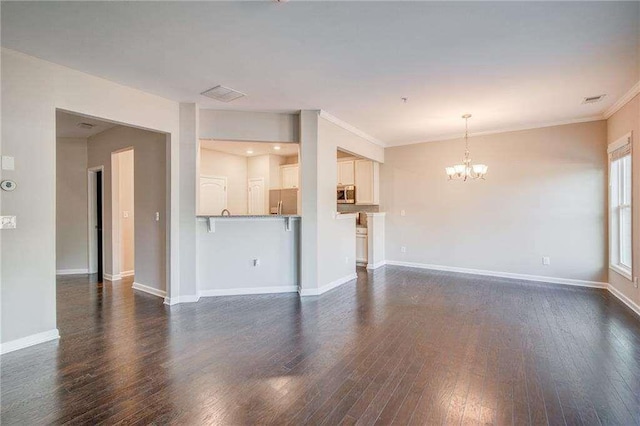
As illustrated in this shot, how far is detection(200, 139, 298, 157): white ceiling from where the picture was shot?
644cm

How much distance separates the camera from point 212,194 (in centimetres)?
720

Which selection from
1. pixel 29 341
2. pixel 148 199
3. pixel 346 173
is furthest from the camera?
pixel 346 173

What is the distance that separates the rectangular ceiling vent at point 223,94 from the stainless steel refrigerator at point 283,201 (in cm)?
373

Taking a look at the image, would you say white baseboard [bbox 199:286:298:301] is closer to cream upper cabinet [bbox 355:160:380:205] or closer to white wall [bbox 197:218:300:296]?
white wall [bbox 197:218:300:296]

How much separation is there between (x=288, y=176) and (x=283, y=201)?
2.12ft

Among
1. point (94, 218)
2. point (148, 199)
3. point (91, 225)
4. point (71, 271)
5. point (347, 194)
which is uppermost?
point (347, 194)

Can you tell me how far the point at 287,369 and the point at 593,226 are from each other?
5.31 metres

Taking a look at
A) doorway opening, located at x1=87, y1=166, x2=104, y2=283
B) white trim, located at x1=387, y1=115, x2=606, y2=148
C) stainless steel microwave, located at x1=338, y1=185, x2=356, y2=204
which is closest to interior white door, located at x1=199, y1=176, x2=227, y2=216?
doorway opening, located at x1=87, y1=166, x2=104, y2=283

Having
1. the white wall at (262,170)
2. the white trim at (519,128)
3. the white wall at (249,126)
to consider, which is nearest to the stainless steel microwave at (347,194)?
the white trim at (519,128)

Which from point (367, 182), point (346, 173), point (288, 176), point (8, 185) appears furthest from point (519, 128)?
point (8, 185)

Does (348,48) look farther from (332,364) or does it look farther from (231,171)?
(231,171)

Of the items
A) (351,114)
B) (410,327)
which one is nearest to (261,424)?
(410,327)

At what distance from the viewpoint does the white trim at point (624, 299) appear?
372 cm

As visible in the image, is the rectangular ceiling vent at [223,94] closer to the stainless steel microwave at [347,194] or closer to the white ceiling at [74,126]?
the white ceiling at [74,126]
